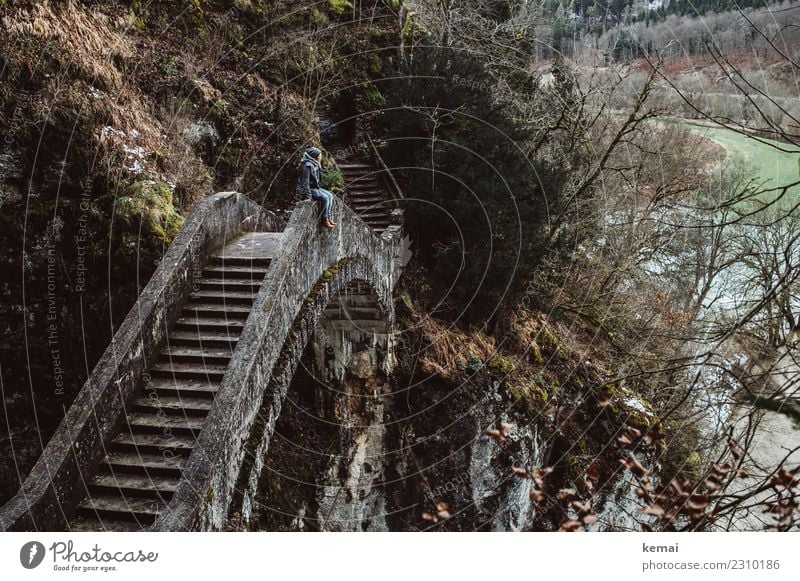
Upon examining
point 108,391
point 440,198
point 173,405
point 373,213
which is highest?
point 373,213

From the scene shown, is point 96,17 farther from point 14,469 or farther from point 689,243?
point 689,243

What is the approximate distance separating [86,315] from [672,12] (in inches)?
553

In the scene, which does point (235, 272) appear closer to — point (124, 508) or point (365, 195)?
point (124, 508)

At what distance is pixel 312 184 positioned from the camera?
29.6ft

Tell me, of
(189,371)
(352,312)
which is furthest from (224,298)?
(352,312)

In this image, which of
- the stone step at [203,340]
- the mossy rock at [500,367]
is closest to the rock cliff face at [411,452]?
the mossy rock at [500,367]

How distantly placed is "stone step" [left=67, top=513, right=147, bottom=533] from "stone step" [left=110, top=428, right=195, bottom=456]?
0.78m

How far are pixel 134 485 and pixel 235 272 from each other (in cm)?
344

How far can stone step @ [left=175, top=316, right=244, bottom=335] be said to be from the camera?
7.72m

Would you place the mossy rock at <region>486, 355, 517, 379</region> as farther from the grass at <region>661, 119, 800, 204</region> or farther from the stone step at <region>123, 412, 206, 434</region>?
the stone step at <region>123, 412, 206, 434</region>

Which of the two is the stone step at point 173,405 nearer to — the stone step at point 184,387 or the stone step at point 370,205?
the stone step at point 184,387

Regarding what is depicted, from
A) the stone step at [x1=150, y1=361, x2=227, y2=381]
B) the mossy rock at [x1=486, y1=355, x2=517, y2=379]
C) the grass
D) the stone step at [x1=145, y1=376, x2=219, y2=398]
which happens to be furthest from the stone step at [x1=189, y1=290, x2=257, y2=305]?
the grass

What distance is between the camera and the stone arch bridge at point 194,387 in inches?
228
